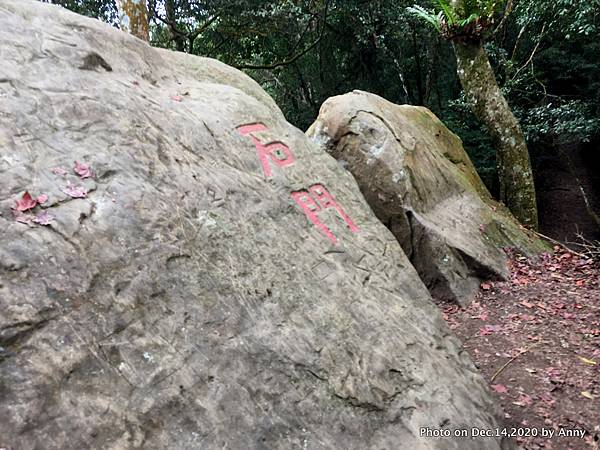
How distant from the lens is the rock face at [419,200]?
19.9 feet

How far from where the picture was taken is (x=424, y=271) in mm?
6062

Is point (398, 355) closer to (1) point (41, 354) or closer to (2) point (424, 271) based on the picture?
(1) point (41, 354)

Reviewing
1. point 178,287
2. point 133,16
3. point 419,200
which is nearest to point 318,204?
point 178,287

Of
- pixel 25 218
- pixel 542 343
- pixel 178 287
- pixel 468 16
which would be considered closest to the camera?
pixel 25 218

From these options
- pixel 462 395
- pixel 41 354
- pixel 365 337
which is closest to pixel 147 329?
pixel 41 354

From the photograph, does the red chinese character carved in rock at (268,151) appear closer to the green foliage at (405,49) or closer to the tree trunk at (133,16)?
the tree trunk at (133,16)

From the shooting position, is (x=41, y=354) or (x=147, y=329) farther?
(x=147, y=329)

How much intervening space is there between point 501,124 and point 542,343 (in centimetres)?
490

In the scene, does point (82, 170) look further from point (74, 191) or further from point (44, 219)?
point (44, 219)

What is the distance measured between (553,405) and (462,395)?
3.87 feet

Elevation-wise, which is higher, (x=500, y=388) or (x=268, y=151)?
(x=268, y=151)

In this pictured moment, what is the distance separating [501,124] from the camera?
8453 mm

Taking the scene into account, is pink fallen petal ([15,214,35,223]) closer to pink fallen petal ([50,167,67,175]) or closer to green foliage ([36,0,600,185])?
pink fallen petal ([50,167,67,175])

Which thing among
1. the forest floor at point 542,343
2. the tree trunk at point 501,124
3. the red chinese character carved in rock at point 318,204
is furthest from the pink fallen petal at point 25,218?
the tree trunk at point 501,124
